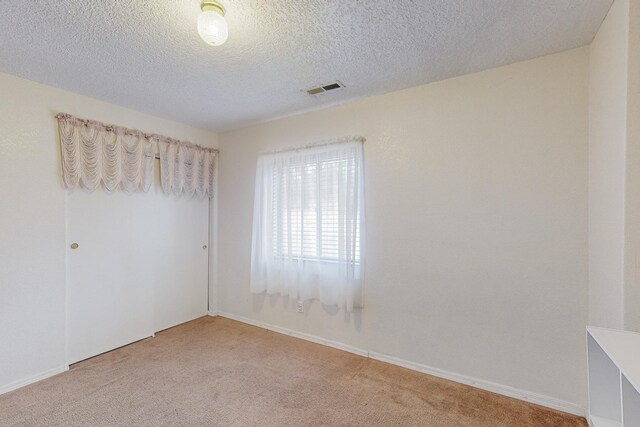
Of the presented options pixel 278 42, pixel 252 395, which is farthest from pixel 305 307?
pixel 278 42

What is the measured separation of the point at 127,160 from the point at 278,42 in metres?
2.10

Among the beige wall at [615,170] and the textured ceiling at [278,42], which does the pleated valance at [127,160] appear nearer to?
the textured ceiling at [278,42]

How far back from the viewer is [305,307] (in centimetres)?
310

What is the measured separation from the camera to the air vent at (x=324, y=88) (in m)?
2.44

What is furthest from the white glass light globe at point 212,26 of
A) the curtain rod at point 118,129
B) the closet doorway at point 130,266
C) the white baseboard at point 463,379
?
the white baseboard at point 463,379

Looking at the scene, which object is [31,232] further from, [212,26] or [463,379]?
[463,379]

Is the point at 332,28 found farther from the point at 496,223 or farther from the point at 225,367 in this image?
the point at 225,367

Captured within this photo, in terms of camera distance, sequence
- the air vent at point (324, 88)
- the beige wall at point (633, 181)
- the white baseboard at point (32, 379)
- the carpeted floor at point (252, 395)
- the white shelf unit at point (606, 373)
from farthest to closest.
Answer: the air vent at point (324, 88)
the white baseboard at point (32, 379)
the carpeted floor at point (252, 395)
the beige wall at point (633, 181)
the white shelf unit at point (606, 373)

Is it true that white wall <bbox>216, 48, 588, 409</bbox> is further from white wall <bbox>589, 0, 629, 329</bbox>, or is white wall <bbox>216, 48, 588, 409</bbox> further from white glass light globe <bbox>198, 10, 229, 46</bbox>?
white glass light globe <bbox>198, 10, 229, 46</bbox>

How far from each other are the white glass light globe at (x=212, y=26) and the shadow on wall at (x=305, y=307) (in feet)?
7.93

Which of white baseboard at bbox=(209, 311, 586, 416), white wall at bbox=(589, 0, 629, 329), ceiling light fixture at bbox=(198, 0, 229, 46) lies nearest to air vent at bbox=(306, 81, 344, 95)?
ceiling light fixture at bbox=(198, 0, 229, 46)

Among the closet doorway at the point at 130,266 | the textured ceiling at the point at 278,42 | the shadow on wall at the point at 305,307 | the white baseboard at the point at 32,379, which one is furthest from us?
the shadow on wall at the point at 305,307

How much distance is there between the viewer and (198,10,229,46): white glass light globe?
4.69 ft

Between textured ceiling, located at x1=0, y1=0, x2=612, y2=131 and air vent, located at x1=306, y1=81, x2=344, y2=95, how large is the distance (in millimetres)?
71
